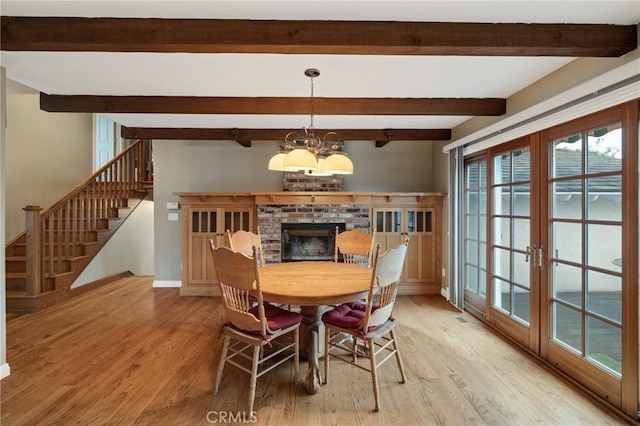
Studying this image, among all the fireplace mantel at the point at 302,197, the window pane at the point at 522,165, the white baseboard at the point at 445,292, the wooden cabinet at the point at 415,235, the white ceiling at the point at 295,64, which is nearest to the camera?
the white ceiling at the point at 295,64

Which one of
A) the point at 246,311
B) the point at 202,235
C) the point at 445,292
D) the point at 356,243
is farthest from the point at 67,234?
the point at 445,292

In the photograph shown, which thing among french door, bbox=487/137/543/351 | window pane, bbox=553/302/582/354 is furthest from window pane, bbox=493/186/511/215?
window pane, bbox=553/302/582/354

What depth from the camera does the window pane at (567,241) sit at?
2379 mm

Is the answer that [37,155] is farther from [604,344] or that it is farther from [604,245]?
[604,344]

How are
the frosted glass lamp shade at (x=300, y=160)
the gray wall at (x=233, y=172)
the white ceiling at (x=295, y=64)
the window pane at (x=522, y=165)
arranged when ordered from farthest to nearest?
1. the gray wall at (x=233, y=172)
2. the window pane at (x=522, y=165)
3. the frosted glass lamp shade at (x=300, y=160)
4. the white ceiling at (x=295, y=64)

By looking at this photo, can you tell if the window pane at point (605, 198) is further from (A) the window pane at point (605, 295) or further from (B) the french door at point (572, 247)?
(A) the window pane at point (605, 295)

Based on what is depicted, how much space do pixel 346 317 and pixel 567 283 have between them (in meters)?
1.79

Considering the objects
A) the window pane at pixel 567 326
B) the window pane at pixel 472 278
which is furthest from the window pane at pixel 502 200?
the window pane at pixel 567 326

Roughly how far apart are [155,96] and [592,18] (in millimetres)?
3522

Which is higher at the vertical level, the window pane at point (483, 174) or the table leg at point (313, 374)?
the window pane at point (483, 174)

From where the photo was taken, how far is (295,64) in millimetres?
2400

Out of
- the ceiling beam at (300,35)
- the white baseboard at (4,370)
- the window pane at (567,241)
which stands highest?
the ceiling beam at (300,35)

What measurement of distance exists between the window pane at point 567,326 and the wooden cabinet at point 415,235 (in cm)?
209

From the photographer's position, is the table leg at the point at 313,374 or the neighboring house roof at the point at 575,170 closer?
the neighboring house roof at the point at 575,170
